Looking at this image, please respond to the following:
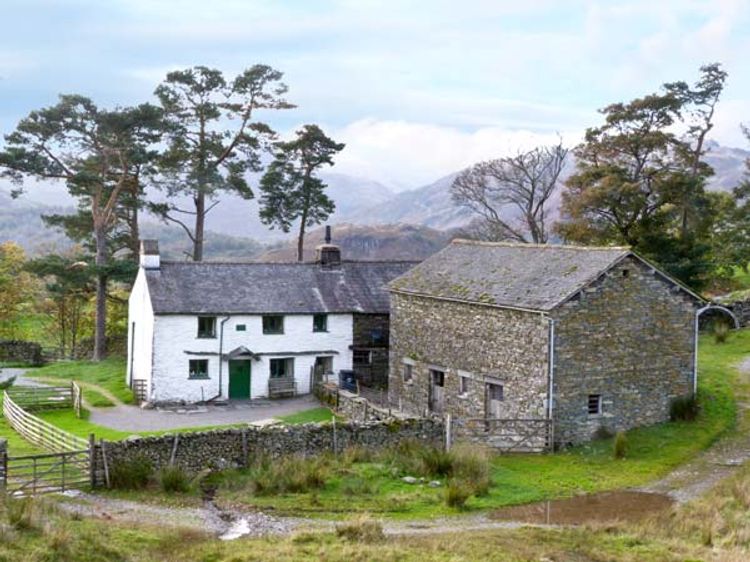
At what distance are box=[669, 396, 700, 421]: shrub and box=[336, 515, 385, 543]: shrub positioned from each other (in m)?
16.3

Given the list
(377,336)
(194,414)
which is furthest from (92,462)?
(377,336)

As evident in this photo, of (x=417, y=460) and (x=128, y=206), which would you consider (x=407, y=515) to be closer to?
(x=417, y=460)

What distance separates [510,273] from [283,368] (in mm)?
12899

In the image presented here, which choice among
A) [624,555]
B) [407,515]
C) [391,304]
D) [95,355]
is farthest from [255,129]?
[624,555]

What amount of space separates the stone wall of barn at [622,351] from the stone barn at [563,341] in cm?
4

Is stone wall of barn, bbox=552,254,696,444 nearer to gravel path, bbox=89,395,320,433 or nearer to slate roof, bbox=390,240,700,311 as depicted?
slate roof, bbox=390,240,700,311

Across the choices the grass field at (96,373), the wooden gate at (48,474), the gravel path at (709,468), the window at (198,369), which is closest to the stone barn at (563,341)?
the gravel path at (709,468)

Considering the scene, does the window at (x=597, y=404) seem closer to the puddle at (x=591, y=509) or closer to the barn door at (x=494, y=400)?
the barn door at (x=494, y=400)

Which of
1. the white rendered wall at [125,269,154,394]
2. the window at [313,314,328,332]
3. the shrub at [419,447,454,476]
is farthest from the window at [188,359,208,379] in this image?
the shrub at [419,447,454,476]

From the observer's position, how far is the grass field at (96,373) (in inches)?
1682

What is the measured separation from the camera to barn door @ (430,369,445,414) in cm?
3562

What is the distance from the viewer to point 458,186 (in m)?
60.6

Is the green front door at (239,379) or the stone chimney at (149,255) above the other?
the stone chimney at (149,255)

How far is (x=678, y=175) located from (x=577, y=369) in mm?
21870
